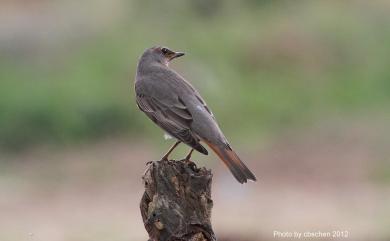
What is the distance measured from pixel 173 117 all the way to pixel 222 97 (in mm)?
9288

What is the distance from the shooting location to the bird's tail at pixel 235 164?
281 inches

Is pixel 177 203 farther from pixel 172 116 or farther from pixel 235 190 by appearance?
pixel 235 190

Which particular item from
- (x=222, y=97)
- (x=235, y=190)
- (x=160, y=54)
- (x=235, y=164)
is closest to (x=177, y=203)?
(x=235, y=164)

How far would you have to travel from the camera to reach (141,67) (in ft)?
29.2

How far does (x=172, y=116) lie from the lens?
26.5ft

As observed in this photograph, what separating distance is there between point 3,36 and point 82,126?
12.5 ft

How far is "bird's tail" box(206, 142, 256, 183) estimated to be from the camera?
7137mm

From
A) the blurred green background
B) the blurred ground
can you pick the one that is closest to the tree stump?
the blurred ground

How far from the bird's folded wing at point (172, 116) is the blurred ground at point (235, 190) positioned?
9.95ft

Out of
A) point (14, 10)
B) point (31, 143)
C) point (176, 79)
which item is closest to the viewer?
point (176, 79)

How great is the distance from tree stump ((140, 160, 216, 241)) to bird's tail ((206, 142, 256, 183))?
0.45m

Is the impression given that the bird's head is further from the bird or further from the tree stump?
the tree stump

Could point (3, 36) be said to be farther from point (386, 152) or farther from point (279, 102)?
point (386, 152)

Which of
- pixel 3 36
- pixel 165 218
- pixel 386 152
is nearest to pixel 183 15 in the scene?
pixel 3 36
